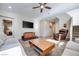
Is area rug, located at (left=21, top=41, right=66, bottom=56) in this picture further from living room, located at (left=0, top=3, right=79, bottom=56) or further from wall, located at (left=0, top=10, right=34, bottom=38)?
wall, located at (left=0, top=10, right=34, bottom=38)

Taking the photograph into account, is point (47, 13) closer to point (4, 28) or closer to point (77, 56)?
point (4, 28)

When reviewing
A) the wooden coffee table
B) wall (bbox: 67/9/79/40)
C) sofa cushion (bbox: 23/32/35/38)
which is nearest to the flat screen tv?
sofa cushion (bbox: 23/32/35/38)

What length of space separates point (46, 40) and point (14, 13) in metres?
0.77

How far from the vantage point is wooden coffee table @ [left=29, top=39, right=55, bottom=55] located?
1.75m

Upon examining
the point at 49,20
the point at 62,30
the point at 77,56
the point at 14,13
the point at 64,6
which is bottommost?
the point at 77,56

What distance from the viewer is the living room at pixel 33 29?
5.94ft

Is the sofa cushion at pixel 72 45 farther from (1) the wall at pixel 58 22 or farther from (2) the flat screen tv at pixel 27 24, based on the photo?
(2) the flat screen tv at pixel 27 24

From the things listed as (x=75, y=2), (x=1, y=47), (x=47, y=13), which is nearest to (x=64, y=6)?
(x=75, y=2)

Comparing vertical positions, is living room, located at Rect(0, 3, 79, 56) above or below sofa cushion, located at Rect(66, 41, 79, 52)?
above

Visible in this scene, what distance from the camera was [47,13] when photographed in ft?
6.10

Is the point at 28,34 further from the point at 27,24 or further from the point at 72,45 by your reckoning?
the point at 72,45

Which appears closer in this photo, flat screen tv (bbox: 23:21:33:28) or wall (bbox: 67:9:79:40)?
wall (bbox: 67:9:79:40)

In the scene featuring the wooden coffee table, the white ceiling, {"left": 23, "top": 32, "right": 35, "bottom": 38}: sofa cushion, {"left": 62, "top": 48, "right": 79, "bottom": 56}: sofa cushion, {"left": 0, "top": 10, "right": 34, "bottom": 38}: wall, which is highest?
the white ceiling

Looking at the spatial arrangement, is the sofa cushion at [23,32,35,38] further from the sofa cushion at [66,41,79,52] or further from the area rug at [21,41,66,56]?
the sofa cushion at [66,41,79,52]
